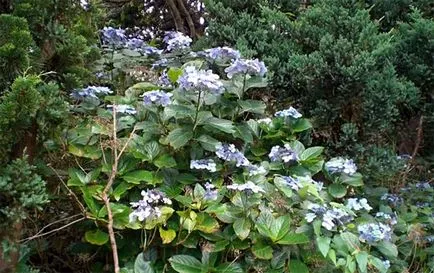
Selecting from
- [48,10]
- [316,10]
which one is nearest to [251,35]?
[316,10]

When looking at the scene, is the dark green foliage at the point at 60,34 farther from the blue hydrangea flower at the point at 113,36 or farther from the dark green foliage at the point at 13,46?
the blue hydrangea flower at the point at 113,36

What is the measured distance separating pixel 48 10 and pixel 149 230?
951 mm

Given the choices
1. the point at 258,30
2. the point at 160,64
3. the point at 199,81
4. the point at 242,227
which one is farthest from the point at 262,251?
the point at 258,30

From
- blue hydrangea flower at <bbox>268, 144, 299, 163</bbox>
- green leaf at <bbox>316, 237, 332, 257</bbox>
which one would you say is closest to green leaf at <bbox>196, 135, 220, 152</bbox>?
blue hydrangea flower at <bbox>268, 144, 299, 163</bbox>

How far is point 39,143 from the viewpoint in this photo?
183 centimetres

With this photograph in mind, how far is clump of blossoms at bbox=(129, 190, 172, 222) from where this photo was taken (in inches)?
71.7

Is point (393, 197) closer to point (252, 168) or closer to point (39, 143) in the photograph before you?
point (252, 168)

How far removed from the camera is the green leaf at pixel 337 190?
7.22 feet

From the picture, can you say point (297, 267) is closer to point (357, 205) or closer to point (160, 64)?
point (357, 205)

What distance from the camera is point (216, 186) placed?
2.06 metres

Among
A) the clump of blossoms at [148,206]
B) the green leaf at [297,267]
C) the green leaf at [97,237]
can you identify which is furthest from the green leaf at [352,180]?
the green leaf at [97,237]

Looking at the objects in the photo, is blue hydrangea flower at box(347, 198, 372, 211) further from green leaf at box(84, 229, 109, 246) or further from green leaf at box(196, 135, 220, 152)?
green leaf at box(84, 229, 109, 246)

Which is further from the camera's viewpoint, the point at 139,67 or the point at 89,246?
the point at 139,67

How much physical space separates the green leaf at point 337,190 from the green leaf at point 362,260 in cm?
34
